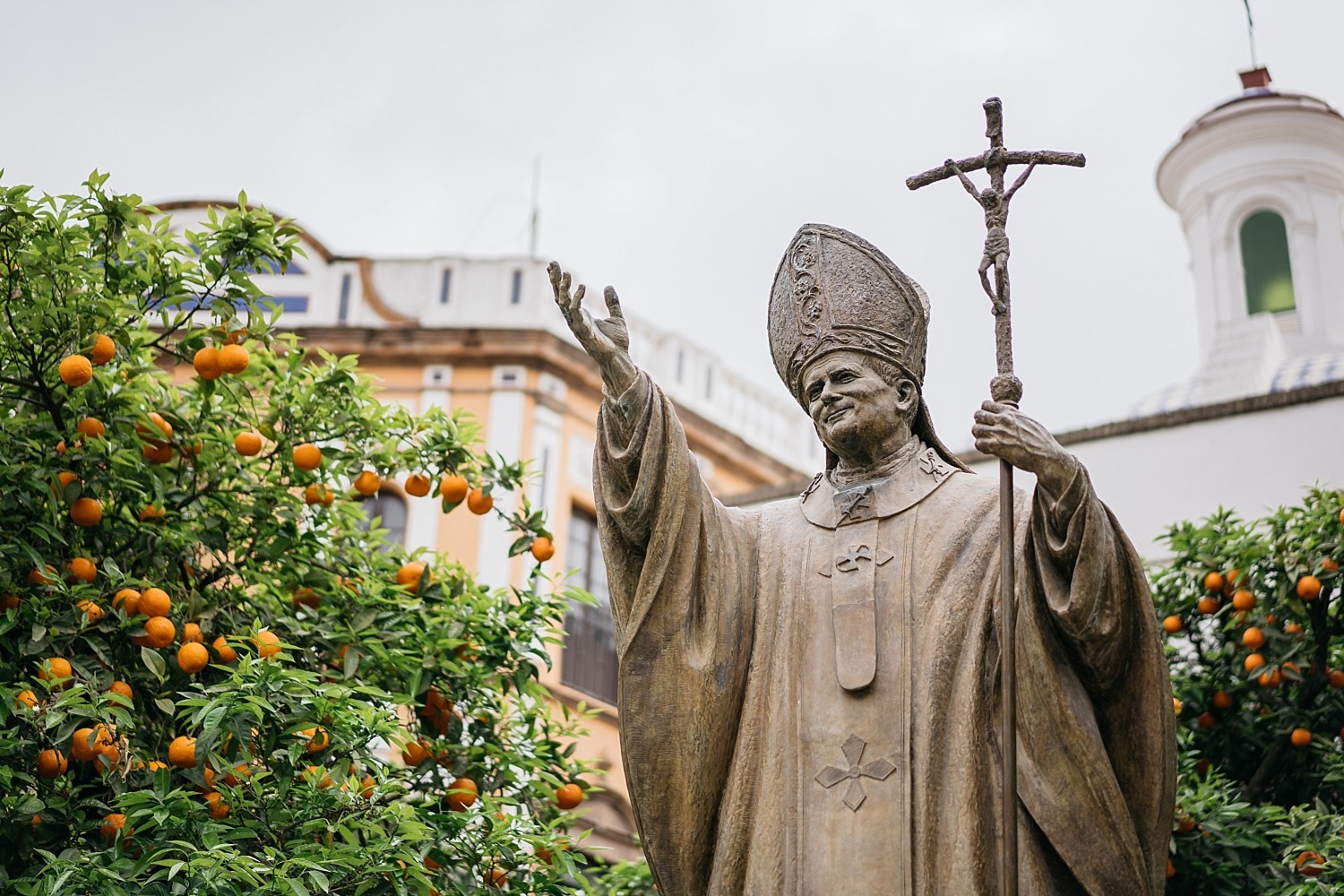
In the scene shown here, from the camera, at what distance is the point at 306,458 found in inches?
339

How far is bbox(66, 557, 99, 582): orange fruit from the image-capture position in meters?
7.71

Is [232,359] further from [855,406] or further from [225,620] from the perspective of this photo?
[855,406]

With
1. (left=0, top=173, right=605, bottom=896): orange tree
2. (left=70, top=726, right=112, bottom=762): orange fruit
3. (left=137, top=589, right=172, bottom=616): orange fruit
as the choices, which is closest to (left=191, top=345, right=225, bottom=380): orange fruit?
(left=0, top=173, right=605, bottom=896): orange tree

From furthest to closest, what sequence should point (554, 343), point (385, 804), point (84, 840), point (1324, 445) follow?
point (554, 343) < point (1324, 445) < point (385, 804) < point (84, 840)

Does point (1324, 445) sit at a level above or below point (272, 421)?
above

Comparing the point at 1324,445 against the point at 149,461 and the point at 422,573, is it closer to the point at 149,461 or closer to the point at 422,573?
the point at 422,573

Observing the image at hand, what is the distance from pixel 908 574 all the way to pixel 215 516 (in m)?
3.97

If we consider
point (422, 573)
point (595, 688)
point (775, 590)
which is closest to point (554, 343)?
point (595, 688)

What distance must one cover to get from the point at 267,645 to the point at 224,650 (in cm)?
26

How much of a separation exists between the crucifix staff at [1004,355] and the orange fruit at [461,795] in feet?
11.7

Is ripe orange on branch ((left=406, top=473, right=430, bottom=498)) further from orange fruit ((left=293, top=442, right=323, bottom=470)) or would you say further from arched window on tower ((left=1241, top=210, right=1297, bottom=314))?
arched window on tower ((left=1241, top=210, right=1297, bottom=314))

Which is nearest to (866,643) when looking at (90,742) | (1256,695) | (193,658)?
(90,742)

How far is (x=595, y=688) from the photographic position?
20.2 m

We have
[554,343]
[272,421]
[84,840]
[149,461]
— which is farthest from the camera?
[554,343]
